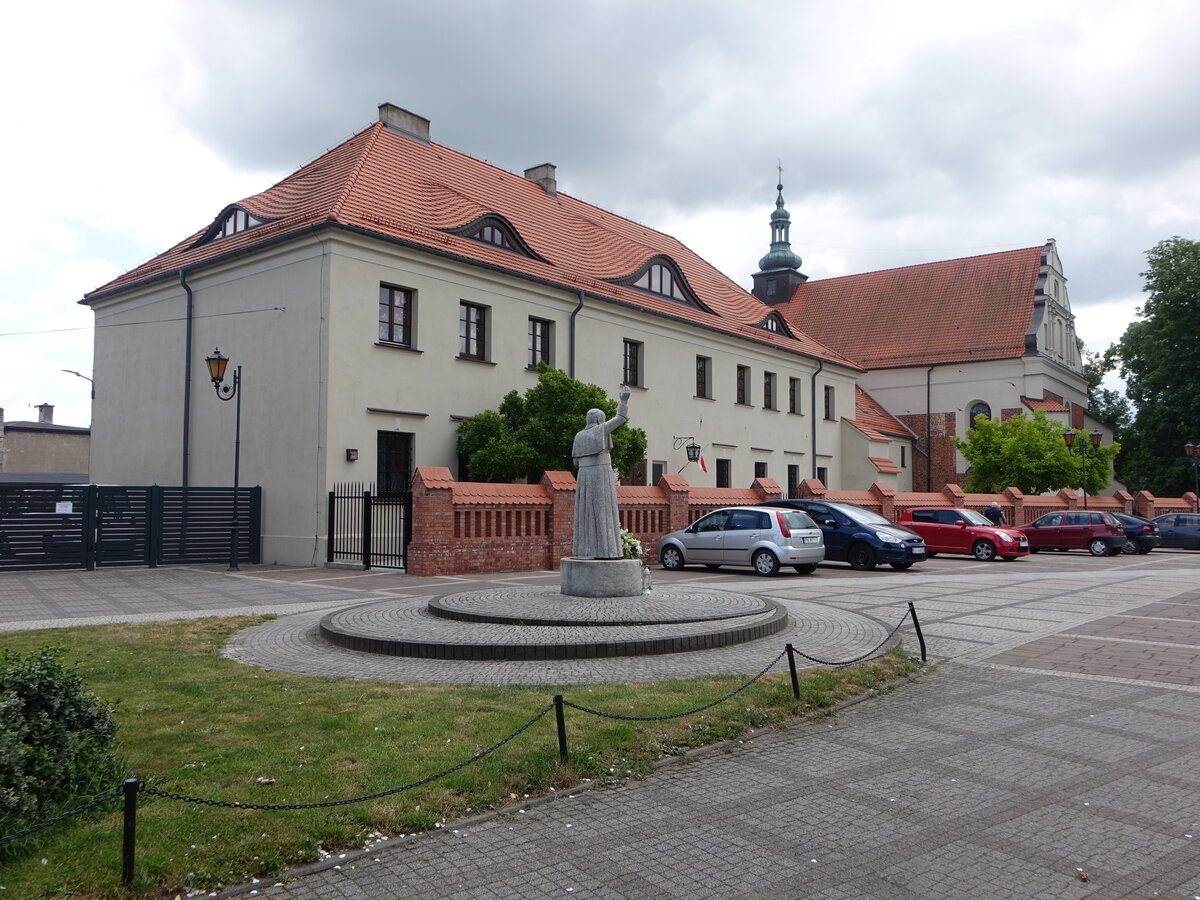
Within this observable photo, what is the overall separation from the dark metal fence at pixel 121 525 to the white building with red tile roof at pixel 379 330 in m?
1.08

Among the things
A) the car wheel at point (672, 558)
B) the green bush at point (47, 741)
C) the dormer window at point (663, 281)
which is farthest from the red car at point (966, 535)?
the green bush at point (47, 741)

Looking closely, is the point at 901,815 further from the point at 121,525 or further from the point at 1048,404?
the point at 1048,404

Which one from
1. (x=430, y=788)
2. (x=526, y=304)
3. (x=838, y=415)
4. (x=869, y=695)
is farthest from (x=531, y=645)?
(x=838, y=415)

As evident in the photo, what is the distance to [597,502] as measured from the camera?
40.6ft

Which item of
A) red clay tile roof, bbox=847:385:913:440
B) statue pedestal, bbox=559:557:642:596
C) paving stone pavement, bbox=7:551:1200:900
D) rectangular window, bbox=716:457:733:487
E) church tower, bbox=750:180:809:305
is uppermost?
church tower, bbox=750:180:809:305

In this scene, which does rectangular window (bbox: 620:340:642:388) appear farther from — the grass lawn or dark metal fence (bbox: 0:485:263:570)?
the grass lawn

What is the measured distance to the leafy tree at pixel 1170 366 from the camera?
4956cm

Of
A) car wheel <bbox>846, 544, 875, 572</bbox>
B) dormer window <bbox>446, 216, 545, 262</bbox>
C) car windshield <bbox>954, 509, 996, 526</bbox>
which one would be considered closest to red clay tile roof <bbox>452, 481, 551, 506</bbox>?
car wheel <bbox>846, 544, 875, 572</bbox>

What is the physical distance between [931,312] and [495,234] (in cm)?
3325

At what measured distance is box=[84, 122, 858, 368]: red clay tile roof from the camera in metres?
23.2

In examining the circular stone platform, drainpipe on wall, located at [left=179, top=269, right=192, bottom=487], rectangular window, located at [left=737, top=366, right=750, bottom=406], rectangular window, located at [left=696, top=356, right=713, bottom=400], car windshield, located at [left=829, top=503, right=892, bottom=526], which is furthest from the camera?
rectangular window, located at [left=737, top=366, right=750, bottom=406]

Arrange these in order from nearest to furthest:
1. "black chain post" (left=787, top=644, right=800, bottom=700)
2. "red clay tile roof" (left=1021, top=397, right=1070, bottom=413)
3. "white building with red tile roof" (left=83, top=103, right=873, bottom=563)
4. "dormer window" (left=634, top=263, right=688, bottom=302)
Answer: "black chain post" (left=787, top=644, right=800, bottom=700) → "white building with red tile roof" (left=83, top=103, right=873, bottom=563) → "dormer window" (left=634, top=263, right=688, bottom=302) → "red clay tile roof" (left=1021, top=397, right=1070, bottom=413)

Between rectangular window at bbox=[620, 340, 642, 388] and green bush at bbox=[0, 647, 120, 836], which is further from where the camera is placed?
rectangular window at bbox=[620, 340, 642, 388]

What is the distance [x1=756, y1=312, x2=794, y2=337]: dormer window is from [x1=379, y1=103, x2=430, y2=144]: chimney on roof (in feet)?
49.0
